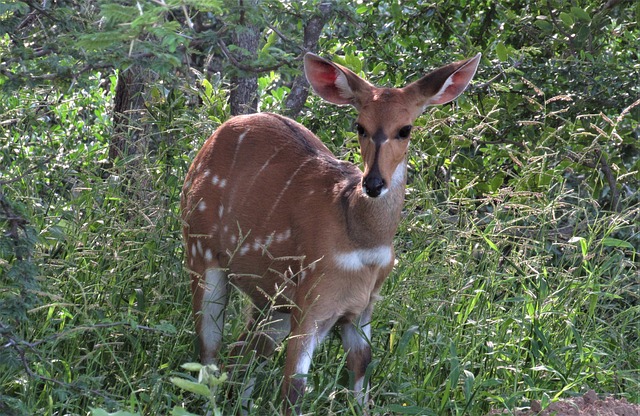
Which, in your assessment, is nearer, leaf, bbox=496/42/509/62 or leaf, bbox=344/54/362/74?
leaf, bbox=344/54/362/74

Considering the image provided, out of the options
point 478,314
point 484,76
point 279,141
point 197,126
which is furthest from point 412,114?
point 484,76

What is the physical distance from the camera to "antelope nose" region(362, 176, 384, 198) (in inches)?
152

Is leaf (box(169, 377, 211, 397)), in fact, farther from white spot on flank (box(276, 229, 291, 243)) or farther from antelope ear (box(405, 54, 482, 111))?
antelope ear (box(405, 54, 482, 111))

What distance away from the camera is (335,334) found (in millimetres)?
4496

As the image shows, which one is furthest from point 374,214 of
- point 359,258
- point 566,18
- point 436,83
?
point 566,18

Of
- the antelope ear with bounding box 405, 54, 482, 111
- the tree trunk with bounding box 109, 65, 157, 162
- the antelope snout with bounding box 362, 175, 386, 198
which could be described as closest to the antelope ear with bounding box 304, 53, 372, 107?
the antelope ear with bounding box 405, 54, 482, 111

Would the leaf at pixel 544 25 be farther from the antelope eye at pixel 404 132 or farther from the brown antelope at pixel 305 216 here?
the antelope eye at pixel 404 132

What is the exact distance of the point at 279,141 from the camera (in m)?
4.67

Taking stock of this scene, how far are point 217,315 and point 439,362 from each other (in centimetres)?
103

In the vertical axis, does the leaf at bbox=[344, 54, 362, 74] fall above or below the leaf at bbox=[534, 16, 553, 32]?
below

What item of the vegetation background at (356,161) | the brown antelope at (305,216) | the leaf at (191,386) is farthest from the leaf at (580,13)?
the leaf at (191,386)

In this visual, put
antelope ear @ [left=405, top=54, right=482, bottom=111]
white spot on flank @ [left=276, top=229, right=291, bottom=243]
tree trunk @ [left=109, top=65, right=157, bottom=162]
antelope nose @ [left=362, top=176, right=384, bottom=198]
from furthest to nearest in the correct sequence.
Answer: tree trunk @ [left=109, top=65, right=157, bottom=162], white spot on flank @ [left=276, top=229, right=291, bottom=243], antelope ear @ [left=405, top=54, right=482, bottom=111], antelope nose @ [left=362, top=176, right=384, bottom=198]

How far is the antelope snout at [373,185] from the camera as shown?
386 centimetres

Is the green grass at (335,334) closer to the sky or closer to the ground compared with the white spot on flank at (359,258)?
closer to the ground
